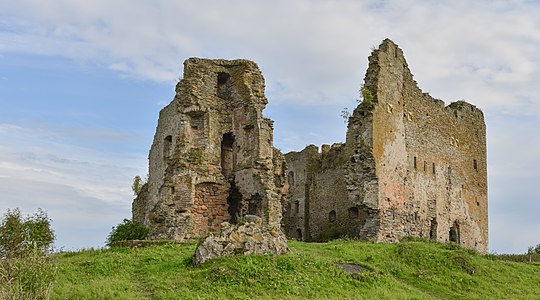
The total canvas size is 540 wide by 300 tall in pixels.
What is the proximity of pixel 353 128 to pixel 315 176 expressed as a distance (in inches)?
226

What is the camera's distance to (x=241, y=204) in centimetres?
2641

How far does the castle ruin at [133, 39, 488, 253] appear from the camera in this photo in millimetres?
25922

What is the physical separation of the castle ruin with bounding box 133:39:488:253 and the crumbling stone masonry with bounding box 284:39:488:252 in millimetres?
57

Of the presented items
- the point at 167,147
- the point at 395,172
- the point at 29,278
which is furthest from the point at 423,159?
the point at 29,278

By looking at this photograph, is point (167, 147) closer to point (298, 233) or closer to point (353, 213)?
point (353, 213)

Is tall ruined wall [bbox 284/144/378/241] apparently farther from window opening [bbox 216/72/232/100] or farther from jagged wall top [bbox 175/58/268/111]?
window opening [bbox 216/72/232/100]

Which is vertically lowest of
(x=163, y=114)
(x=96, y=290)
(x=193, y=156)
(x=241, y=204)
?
(x=96, y=290)

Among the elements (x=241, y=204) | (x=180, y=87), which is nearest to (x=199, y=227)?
(x=241, y=204)

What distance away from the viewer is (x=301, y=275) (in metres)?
16.4

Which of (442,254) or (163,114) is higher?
(163,114)

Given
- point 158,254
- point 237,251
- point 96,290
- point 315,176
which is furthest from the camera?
point 315,176

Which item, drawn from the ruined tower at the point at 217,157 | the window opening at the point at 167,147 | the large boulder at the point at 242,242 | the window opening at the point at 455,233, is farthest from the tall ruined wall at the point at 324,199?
the large boulder at the point at 242,242

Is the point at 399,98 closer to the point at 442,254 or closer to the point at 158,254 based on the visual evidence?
the point at 442,254

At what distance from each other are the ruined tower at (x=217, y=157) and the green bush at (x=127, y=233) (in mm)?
507
